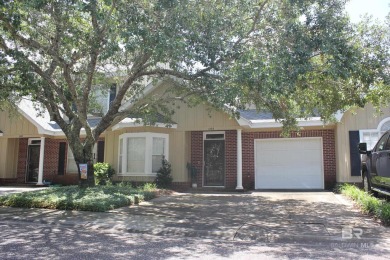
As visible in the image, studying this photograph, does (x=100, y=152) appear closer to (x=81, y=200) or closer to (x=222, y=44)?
(x=81, y=200)

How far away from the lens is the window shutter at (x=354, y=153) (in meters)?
15.9

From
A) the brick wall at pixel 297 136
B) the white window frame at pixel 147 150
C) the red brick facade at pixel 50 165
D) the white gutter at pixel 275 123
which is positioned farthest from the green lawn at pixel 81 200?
the red brick facade at pixel 50 165

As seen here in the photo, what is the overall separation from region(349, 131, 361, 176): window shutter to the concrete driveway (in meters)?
2.88

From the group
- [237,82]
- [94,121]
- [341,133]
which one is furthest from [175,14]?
[94,121]

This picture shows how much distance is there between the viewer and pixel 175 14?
32.0ft

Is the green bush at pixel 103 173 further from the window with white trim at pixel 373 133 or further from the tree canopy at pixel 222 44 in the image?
the window with white trim at pixel 373 133

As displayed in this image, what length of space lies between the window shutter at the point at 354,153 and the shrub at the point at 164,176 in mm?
7829

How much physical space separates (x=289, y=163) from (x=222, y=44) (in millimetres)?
9107

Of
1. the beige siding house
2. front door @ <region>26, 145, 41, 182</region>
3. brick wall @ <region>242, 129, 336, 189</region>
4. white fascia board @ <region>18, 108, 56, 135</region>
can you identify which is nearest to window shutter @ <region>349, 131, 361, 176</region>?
the beige siding house

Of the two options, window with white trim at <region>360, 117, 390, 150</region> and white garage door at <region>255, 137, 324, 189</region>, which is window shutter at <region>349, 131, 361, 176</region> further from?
white garage door at <region>255, 137, 324, 189</region>

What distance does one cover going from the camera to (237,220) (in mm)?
9289

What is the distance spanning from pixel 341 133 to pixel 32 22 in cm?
1247

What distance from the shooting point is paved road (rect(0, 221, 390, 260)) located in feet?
20.5

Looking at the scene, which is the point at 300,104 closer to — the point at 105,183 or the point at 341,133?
the point at 341,133
